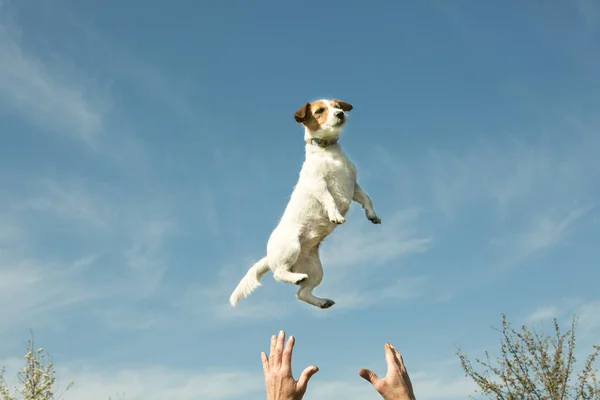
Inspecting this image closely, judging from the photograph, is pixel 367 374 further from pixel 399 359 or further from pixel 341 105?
pixel 341 105

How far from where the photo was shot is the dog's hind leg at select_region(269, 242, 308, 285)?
5727 millimetres

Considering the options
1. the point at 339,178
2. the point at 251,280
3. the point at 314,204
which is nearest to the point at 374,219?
the point at 339,178

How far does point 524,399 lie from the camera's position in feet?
57.5

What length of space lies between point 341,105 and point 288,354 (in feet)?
8.24

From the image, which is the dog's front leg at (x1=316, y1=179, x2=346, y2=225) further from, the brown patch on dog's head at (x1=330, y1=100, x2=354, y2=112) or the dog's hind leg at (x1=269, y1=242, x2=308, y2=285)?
the brown patch on dog's head at (x1=330, y1=100, x2=354, y2=112)

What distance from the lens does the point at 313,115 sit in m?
6.04

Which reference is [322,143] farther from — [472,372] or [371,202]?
[472,372]

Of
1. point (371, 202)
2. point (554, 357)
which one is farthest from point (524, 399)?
point (371, 202)

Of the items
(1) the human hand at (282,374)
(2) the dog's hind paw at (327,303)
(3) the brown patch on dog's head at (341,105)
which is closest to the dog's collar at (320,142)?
(3) the brown patch on dog's head at (341,105)

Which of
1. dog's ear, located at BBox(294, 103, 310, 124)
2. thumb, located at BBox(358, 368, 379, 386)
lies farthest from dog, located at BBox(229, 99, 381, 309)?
thumb, located at BBox(358, 368, 379, 386)

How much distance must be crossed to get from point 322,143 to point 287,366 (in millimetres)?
2118

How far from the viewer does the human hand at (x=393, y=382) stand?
16.2 feet

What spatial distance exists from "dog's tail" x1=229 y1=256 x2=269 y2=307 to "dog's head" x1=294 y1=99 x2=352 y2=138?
1367 mm

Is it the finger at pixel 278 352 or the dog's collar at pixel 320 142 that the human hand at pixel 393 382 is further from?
the dog's collar at pixel 320 142
